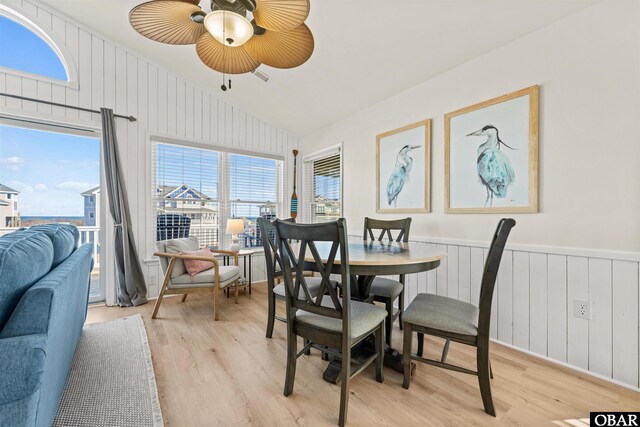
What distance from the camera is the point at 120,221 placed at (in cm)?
319

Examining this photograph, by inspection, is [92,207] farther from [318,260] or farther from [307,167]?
[318,260]

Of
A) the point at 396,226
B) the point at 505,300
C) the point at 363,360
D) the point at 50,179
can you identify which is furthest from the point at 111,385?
the point at 505,300

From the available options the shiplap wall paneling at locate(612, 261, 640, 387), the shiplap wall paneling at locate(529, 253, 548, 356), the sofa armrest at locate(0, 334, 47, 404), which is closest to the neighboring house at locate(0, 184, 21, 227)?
the sofa armrest at locate(0, 334, 47, 404)

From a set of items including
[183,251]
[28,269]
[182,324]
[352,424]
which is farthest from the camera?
[183,251]

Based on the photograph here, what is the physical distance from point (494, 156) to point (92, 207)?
14.4 ft

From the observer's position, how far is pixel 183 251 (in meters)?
3.00

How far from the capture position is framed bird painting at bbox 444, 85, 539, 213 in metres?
2.07

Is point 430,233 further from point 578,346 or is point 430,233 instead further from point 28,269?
point 28,269

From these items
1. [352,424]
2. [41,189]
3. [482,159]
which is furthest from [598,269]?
[41,189]

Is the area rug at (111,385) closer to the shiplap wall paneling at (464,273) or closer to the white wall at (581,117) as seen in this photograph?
the shiplap wall paneling at (464,273)

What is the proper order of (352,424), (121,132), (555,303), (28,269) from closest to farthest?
(28,269), (352,424), (555,303), (121,132)

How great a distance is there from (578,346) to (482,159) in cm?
150

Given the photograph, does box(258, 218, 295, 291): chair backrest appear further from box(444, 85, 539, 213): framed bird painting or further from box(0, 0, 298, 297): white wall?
box(0, 0, 298, 297): white wall

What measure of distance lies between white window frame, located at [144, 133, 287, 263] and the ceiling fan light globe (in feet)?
8.35
